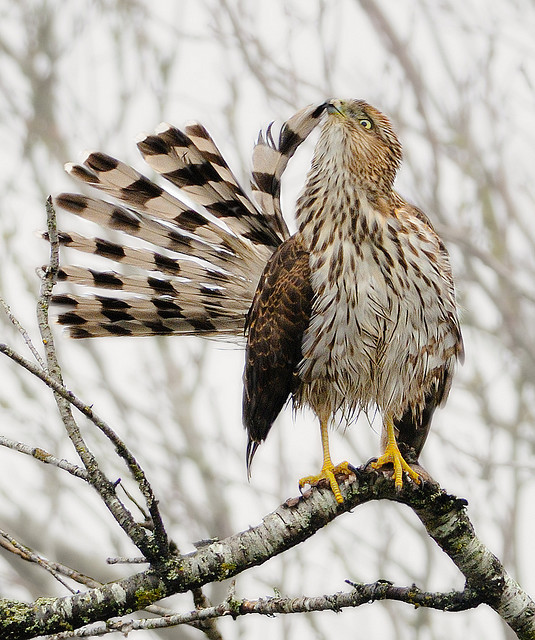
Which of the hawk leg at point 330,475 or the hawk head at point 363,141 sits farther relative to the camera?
the hawk head at point 363,141

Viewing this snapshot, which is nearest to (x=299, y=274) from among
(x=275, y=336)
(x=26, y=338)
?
(x=275, y=336)

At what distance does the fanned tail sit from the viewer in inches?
153

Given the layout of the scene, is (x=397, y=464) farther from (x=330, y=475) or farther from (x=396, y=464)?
(x=330, y=475)

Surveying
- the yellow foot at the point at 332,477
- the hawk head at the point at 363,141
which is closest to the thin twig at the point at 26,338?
the yellow foot at the point at 332,477

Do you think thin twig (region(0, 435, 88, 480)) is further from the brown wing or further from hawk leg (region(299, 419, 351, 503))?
the brown wing

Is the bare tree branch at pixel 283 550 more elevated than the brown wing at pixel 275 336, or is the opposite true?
the brown wing at pixel 275 336

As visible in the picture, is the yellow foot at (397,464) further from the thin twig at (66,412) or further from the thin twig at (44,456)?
the thin twig at (44,456)

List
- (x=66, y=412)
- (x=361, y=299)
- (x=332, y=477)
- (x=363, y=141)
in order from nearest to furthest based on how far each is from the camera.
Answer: (x=66, y=412) → (x=332, y=477) → (x=361, y=299) → (x=363, y=141)

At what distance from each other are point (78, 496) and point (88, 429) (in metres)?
0.78

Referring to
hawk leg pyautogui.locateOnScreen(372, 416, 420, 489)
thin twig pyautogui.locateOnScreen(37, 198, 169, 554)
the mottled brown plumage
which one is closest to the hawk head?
the mottled brown plumage

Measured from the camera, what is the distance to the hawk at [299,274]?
358cm

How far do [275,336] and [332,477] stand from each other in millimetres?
764

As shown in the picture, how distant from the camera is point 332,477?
3070mm

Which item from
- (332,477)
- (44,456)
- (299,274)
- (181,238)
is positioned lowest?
(44,456)
